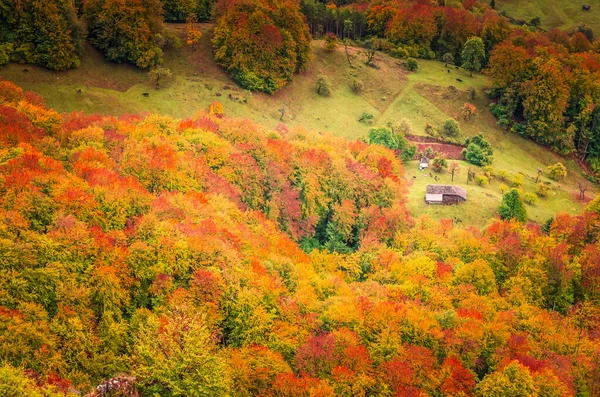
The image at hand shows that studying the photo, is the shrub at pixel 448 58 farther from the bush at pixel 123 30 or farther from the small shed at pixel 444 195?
the bush at pixel 123 30

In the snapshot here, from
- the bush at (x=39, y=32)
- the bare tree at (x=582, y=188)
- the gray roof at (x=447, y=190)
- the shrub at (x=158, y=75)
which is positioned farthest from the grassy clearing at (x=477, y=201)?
the bush at (x=39, y=32)

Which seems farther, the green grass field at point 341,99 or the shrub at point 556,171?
the shrub at point 556,171

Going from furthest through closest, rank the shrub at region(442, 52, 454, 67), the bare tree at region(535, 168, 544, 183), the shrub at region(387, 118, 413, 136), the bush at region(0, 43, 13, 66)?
the shrub at region(442, 52, 454, 67) < the shrub at region(387, 118, 413, 136) < the bare tree at region(535, 168, 544, 183) < the bush at region(0, 43, 13, 66)

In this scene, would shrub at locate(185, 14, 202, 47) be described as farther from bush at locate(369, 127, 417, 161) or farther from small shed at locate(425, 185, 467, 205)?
small shed at locate(425, 185, 467, 205)

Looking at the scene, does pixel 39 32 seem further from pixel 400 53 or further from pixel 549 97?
pixel 549 97

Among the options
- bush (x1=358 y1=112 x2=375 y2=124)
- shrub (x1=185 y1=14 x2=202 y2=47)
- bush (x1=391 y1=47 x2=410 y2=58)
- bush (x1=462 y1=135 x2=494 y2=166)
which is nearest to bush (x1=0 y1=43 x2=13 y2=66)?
shrub (x1=185 y1=14 x2=202 y2=47)

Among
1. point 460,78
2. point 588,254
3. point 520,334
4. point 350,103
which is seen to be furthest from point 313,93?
point 520,334
